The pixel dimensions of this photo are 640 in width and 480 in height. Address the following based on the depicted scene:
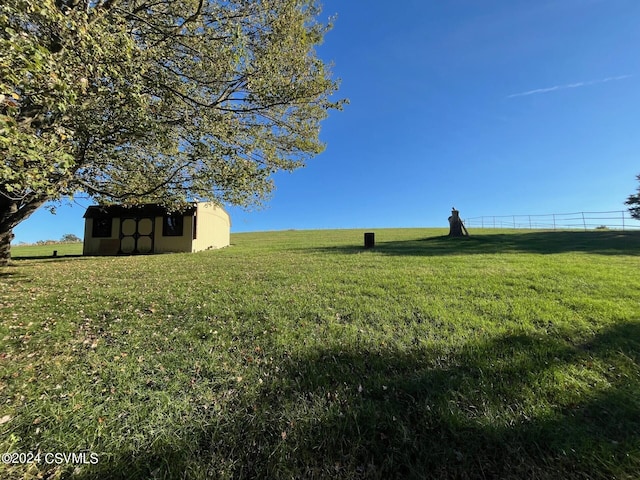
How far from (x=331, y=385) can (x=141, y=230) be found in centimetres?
2119

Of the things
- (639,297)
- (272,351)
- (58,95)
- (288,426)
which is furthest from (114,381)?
(639,297)

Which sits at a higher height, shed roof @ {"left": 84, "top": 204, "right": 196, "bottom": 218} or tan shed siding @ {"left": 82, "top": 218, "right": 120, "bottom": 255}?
shed roof @ {"left": 84, "top": 204, "right": 196, "bottom": 218}

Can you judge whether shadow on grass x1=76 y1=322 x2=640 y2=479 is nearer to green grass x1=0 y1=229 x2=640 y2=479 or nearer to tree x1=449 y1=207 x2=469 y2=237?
green grass x1=0 y1=229 x2=640 y2=479

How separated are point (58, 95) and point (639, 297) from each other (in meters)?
10.7

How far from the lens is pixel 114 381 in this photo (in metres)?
3.15

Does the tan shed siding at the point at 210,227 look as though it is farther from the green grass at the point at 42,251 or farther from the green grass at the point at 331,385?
the green grass at the point at 331,385

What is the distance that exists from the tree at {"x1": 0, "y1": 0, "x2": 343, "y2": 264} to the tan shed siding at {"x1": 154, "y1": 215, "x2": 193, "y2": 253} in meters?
9.13

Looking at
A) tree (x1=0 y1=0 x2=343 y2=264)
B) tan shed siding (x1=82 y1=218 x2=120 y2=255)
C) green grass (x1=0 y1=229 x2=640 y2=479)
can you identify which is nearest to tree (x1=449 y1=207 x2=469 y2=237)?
tree (x1=0 y1=0 x2=343 y2=264)

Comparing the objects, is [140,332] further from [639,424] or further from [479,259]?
[479,259]

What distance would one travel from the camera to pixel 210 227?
2258cm

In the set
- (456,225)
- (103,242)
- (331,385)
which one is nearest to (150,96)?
(331,385)

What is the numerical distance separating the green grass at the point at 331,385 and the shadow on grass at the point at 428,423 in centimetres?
1

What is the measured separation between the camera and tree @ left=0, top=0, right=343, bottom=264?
435 cm

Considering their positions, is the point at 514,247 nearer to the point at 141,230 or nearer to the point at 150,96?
the point at 150,96
